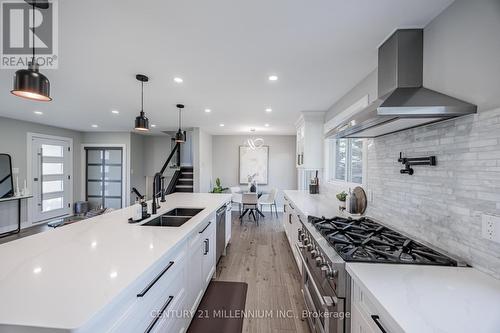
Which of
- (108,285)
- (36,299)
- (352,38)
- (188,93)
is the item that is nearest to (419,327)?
(108,285)

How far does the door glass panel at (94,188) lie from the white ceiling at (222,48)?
3882 mm

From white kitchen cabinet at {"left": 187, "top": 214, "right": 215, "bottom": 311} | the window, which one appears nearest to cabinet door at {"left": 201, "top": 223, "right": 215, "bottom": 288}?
white kitchen cabinet at {"left": 187, "top": 214, "right": 215, "bottom": 311}

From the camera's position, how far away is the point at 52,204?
5754 mm

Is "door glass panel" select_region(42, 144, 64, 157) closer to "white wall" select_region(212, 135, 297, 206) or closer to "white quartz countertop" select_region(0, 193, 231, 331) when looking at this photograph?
"white wall" select_region(212, 135, 297, 206)

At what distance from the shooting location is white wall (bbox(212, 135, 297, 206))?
7.08 meters

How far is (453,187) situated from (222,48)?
1906 mm

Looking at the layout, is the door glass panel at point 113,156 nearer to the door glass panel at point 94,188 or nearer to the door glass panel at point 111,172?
the door glass panel at point 111,172

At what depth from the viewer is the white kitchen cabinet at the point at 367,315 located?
0.81m

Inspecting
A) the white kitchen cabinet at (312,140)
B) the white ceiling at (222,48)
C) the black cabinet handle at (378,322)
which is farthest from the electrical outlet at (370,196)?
the white kitchen cabinet at (312,140)

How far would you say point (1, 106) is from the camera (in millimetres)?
3826

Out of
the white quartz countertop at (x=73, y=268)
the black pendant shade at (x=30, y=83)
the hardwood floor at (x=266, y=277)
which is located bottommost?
the hardwood floor at (x=266, y=277)

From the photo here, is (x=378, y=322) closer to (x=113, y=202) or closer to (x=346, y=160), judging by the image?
(x=346, y=160)

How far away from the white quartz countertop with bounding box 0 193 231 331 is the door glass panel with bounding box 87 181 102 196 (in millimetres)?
6063

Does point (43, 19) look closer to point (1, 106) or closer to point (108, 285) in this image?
point (108, 285)
